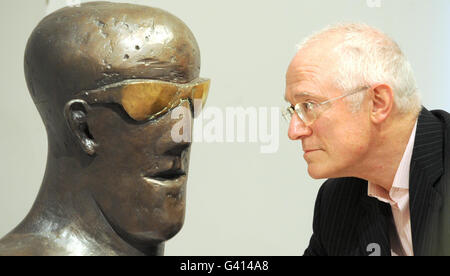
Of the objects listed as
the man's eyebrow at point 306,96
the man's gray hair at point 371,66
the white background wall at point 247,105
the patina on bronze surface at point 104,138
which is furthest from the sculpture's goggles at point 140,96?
the white background wall at point 247,105

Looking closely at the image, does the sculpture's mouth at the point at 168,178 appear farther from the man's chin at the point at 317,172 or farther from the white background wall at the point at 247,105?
the white background wall at the point at 247,105

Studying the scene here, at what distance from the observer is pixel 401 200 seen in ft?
6.32

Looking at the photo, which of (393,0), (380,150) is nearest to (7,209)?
(380,150)

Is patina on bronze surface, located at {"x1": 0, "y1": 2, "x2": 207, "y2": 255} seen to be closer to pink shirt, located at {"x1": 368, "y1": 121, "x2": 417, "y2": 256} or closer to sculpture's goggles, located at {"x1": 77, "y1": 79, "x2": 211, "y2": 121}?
sculpture's goggles, located at {"x1": 77, "y1": 79, "x2": 211, "y2": 121}

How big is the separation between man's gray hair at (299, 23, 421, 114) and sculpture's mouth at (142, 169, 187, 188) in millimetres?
504

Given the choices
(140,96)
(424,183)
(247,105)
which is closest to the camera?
(140,96)

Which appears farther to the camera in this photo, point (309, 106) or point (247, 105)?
point (247, 105)

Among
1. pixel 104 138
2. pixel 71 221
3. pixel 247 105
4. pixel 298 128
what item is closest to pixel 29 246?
pixel 71 221

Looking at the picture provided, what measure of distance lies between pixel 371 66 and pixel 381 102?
0.34 feet

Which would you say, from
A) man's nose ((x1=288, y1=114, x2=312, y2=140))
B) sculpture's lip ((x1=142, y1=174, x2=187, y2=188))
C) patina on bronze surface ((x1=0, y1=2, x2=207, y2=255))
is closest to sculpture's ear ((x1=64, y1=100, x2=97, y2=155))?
patina on bronze surface ((x1=0, y1=2, x2=207, y2=255))

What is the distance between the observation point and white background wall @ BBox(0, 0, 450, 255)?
2592 millimetres

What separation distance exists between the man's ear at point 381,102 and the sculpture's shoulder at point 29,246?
92 centimetres

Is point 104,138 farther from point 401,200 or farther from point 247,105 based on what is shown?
point 247,105

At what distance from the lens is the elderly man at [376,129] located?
1847 millimetres
